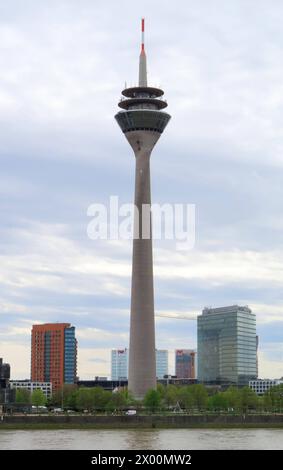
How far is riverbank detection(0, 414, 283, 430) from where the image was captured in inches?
4887

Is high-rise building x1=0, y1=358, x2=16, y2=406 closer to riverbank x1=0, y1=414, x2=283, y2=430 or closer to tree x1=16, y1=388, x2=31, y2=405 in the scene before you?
tree x1=16, y1=388, x2=31, y2=405

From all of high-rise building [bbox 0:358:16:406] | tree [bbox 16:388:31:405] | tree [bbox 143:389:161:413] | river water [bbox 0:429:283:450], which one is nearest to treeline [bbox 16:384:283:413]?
tree [bbox 143:389:161:413]

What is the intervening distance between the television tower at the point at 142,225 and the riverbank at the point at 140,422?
4287 centimetres

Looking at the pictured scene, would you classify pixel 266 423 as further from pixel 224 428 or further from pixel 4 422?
pixel 4 422

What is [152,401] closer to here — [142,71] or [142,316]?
[142,316]

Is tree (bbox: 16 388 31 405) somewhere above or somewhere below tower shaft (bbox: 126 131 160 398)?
below

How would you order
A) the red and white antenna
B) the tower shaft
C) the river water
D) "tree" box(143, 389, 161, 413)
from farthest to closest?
the red and white antenna → the tower shaft → "tree" box(143, 389, 161, 413) → the river water

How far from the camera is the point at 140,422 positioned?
12975 centimetres

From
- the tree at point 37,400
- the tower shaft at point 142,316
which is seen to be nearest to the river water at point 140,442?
the tower shaft at point 142,316

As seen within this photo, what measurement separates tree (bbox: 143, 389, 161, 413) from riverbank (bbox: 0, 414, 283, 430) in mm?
22547

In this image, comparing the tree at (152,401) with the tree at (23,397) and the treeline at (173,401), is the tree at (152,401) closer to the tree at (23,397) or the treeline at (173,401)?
the treeline at (173,401)

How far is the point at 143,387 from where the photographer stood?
176 m
